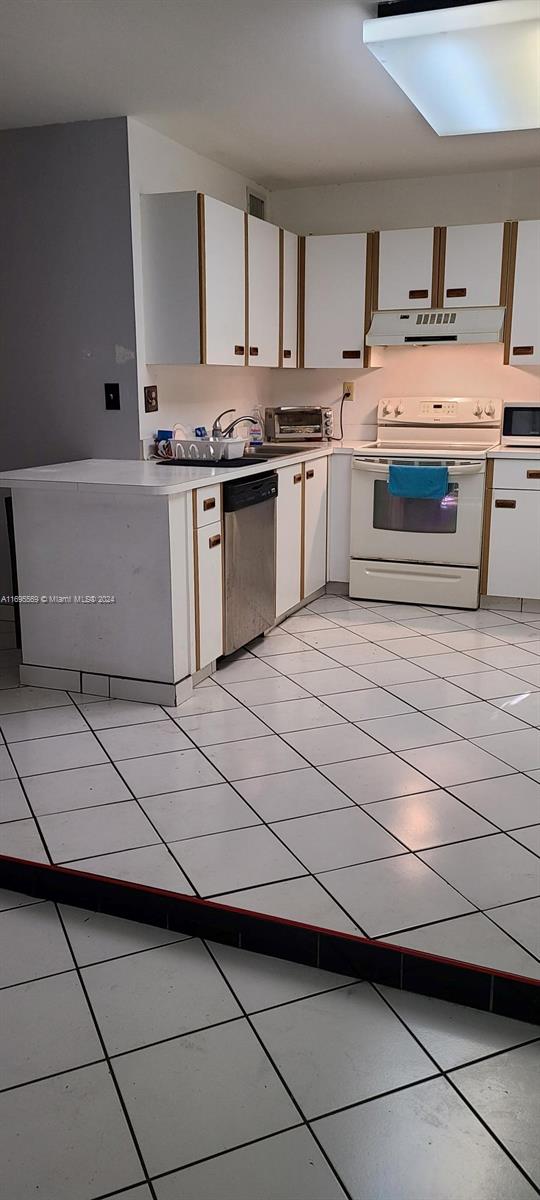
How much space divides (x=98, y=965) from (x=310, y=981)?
1.59 ft

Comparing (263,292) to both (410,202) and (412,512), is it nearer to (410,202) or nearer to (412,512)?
(410,202)

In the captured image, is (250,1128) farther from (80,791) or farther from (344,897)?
(80,791)

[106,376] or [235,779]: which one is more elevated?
[106,376]

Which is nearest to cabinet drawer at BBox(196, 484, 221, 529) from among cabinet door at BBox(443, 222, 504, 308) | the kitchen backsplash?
the kitchen backsplash

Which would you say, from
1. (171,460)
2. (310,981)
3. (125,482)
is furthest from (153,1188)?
(171,460)

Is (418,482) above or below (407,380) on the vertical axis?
below

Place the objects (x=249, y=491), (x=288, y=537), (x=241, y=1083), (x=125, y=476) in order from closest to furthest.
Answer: (x=241, y=1083), (x=125, y=476), (x=249, y=491), (x=288, y=537)

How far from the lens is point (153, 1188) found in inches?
60.0

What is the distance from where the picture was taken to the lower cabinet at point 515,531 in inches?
190

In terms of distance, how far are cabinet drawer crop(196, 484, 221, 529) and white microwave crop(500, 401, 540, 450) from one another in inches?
80.6

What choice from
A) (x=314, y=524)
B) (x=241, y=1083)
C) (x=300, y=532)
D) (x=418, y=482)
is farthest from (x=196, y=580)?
(x=241, y=1083)

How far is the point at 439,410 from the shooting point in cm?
534

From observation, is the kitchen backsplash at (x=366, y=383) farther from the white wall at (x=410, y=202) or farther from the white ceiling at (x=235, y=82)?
the white ceiling at (x=235, y=82)

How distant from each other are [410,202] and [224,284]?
5.46 feet
